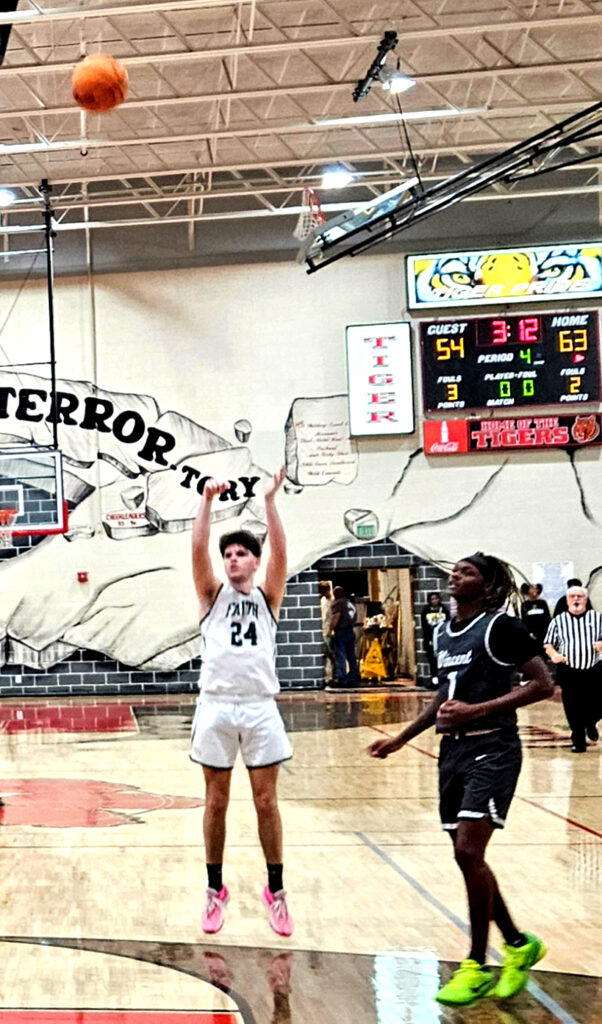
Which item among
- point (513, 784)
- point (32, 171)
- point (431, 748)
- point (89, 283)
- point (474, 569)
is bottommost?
point (431, 748)

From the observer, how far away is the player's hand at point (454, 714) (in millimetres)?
4773

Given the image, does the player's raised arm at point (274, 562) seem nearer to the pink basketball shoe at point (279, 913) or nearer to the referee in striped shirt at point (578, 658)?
the pink basketball shoe at point (279, 913)

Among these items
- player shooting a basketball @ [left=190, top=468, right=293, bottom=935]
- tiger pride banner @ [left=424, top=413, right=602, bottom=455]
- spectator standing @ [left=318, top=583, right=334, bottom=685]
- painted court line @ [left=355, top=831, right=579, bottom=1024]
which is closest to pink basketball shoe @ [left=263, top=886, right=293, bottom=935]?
player shooting a basketball @ [left=190, top=468, right=293, bottom=935]

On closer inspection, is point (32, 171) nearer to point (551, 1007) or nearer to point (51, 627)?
point (51, 627)

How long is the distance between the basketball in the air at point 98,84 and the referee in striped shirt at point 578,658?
6.05 m

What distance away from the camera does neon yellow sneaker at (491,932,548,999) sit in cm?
466

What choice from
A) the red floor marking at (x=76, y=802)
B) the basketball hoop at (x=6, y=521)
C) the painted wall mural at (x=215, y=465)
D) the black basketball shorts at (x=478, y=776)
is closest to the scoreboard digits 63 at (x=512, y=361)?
the painted wall mural at (x=215, y=465)

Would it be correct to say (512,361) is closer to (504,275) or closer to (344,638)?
(504,275)

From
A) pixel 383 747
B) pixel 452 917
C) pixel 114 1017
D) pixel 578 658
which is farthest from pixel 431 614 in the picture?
pixel 114 1017

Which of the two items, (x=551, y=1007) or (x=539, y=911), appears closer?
(x=551, y=1007)

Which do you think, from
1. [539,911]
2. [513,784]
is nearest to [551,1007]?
[513,784]

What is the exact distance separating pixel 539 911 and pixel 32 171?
54.4 feet

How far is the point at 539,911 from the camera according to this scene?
604 centimetres

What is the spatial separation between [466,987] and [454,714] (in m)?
0.98
